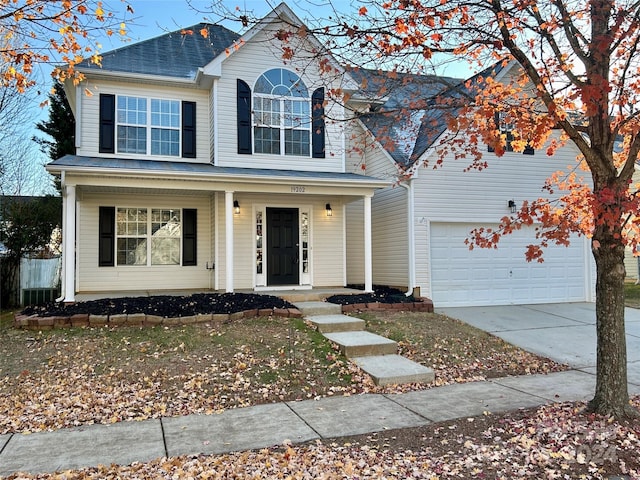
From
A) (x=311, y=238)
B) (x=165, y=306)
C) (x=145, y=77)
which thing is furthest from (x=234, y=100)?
(x=165, y=306)

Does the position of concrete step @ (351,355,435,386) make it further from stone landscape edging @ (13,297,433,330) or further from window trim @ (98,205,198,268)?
window trim @ (98,205,198,268)

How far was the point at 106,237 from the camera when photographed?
10938mm

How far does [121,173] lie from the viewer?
29.7 ft

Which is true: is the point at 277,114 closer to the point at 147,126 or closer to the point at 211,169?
the point at 211,169

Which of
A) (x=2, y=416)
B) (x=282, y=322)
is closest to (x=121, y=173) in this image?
(x=282, y=322)

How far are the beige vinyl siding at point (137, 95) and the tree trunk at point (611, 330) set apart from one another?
914cm

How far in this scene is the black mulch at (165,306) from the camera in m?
7.97

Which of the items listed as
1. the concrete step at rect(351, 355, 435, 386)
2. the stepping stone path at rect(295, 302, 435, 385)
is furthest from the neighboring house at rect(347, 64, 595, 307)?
the concrete step at rect(351, 355, 435, 386)

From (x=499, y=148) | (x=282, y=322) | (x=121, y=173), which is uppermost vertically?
(x=121, y=173)

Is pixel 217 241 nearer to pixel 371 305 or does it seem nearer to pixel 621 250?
pixel 371 305

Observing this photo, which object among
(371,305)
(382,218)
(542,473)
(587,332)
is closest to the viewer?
(542,473)

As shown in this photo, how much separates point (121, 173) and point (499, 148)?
23.6 ft

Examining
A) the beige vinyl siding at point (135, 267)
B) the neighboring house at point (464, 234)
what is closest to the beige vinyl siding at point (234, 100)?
the beige vinyl siding at point (135, 267)

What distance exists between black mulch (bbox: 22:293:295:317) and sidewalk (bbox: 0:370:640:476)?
3472mm
